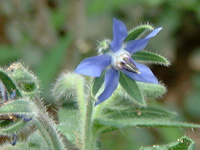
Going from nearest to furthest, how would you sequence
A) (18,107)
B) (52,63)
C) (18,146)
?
(18,107) < (18,146) < (52,63)

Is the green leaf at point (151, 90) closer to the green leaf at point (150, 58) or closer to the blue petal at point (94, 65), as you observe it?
the green leaf at point (150, 58)

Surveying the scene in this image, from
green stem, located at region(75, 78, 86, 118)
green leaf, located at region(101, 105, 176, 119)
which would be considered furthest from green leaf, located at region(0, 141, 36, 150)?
green leaf, located at region(101, 105, 176, 119)

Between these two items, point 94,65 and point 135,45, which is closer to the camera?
point 94,65

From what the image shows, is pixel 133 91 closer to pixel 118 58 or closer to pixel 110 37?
pixel 118 58

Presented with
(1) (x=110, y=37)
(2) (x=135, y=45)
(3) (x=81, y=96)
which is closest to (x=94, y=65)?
(2) (x=135, y=45)

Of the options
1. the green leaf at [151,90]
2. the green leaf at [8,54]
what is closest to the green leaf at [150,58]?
the green leaf at [151,90]

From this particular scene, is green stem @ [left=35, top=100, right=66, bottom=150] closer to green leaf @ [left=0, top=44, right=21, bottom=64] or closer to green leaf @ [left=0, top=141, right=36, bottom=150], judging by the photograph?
green leaf @ [left=0, top=141, right=36, bottom=150]
